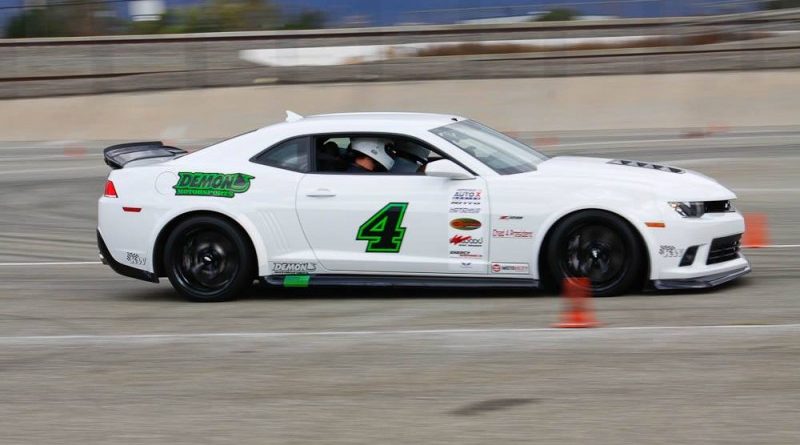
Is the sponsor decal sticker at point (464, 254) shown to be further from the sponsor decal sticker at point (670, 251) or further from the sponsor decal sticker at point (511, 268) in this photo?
the sponsor decal sticker at point (670, 251)

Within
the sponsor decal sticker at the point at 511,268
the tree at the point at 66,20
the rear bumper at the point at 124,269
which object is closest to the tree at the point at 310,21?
the tree at the point at 66,20

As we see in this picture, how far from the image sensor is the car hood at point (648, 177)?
28.8 ft

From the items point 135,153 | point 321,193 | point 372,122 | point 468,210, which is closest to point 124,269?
point 135,153

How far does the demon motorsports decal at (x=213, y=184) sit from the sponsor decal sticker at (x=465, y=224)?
1655 millimetres

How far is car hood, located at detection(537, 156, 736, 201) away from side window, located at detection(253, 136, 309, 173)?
183 cm

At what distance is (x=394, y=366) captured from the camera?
23.3ft

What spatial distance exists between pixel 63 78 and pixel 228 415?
29.0 metres

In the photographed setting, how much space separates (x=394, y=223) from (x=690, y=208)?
217 centimetres

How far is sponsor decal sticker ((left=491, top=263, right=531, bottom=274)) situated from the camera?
349 inches

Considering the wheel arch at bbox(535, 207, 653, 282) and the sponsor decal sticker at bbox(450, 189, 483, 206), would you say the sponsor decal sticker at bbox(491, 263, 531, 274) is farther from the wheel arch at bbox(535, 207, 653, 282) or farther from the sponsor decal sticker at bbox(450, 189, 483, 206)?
the sponsor decal sticker at bbox(450, 189, 483, 206)

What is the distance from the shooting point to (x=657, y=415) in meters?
5.86

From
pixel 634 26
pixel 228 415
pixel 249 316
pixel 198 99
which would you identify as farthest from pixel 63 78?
pixel 228 415

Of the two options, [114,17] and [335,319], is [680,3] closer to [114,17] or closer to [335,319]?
[114,17]

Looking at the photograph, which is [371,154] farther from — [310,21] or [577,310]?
[310,21]
